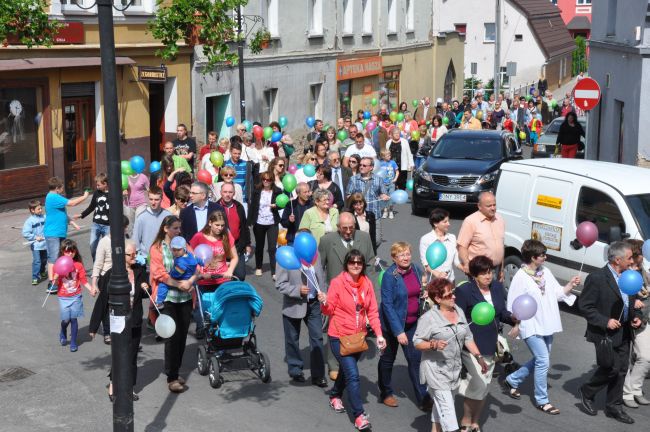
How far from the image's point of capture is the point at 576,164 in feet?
45.5

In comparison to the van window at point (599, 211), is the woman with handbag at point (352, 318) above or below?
below

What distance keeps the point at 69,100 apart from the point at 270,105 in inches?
408

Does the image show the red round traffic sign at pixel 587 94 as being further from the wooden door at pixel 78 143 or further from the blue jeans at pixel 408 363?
the blue jeans at pixel 408 363

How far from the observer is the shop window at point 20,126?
2111 cm

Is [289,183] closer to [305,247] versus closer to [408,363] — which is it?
[305,247]

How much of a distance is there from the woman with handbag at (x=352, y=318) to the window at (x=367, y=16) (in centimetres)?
3144

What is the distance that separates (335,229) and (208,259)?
2.04m

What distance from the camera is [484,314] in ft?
28.9

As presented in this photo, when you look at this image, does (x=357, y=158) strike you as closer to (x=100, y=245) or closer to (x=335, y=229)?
(x=335, y=229)

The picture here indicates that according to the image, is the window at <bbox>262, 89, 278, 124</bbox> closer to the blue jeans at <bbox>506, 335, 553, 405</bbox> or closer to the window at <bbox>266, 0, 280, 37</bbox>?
the window at <bbox>266, 0, 280, 37</bbox>

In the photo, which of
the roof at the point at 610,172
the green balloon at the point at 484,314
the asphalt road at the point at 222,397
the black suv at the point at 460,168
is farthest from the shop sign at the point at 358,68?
the green balloon at the point at 484,314

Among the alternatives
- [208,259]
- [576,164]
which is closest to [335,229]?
[208,259]

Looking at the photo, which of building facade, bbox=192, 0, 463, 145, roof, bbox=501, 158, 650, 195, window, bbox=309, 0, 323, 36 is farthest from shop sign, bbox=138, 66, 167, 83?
roof, bbox=501, 158, 650, 195

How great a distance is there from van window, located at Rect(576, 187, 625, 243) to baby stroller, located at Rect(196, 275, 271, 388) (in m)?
4.84
